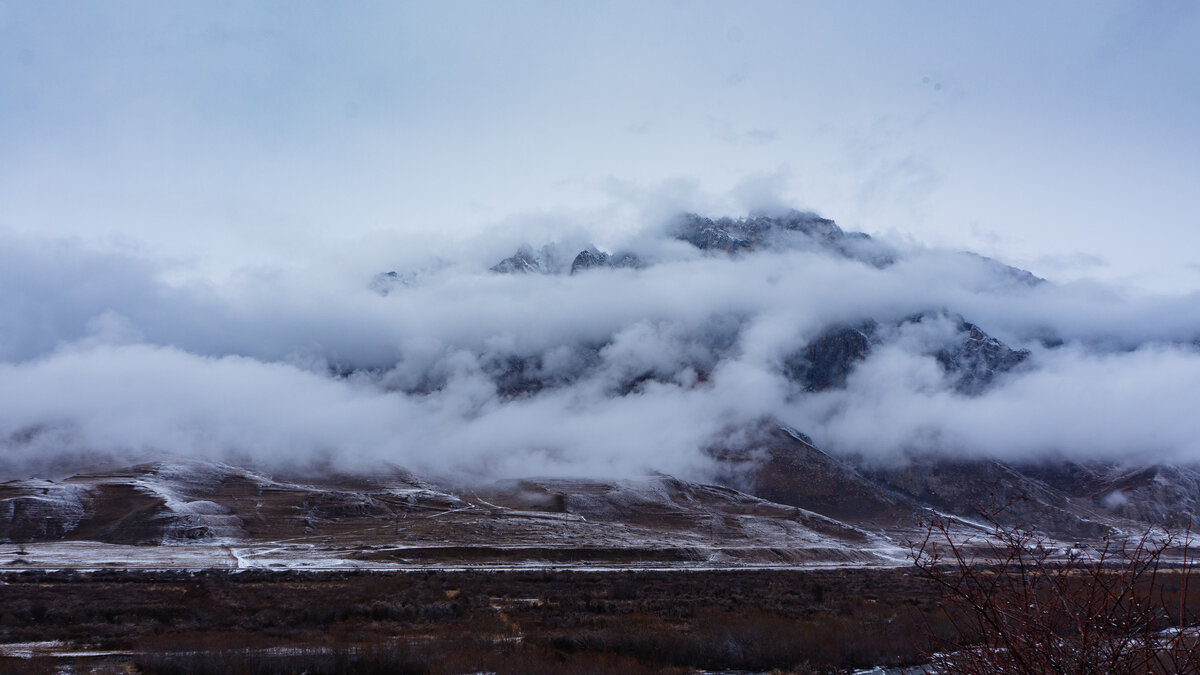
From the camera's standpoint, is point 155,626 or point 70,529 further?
point 70,529

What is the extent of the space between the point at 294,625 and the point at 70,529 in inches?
3422

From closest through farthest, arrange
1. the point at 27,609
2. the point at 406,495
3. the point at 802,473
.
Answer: the point at 27,609
the point at 406,495
the point at 802,473

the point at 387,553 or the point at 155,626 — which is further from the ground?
the point at 155,626

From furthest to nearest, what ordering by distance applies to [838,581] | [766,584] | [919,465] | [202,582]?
[919,465]
[838,581]
[766,584]
[202,582]

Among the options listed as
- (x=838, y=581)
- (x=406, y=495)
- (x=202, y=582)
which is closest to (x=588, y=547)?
(x=838, y=581)

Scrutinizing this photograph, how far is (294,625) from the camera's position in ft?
98.6

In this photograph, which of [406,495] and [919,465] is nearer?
[406,495]

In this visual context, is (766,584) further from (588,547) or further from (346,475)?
(346,475)

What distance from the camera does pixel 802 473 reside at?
574 feet

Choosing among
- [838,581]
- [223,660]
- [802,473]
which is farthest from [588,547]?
[802,473]

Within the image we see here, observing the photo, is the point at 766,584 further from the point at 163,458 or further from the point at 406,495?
the point at 163,458

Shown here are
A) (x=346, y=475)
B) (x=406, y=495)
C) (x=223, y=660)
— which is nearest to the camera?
(x=223, y=660)

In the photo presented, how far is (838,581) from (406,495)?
92488 millimetres

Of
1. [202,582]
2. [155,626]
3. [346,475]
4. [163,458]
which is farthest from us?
[346,475]
